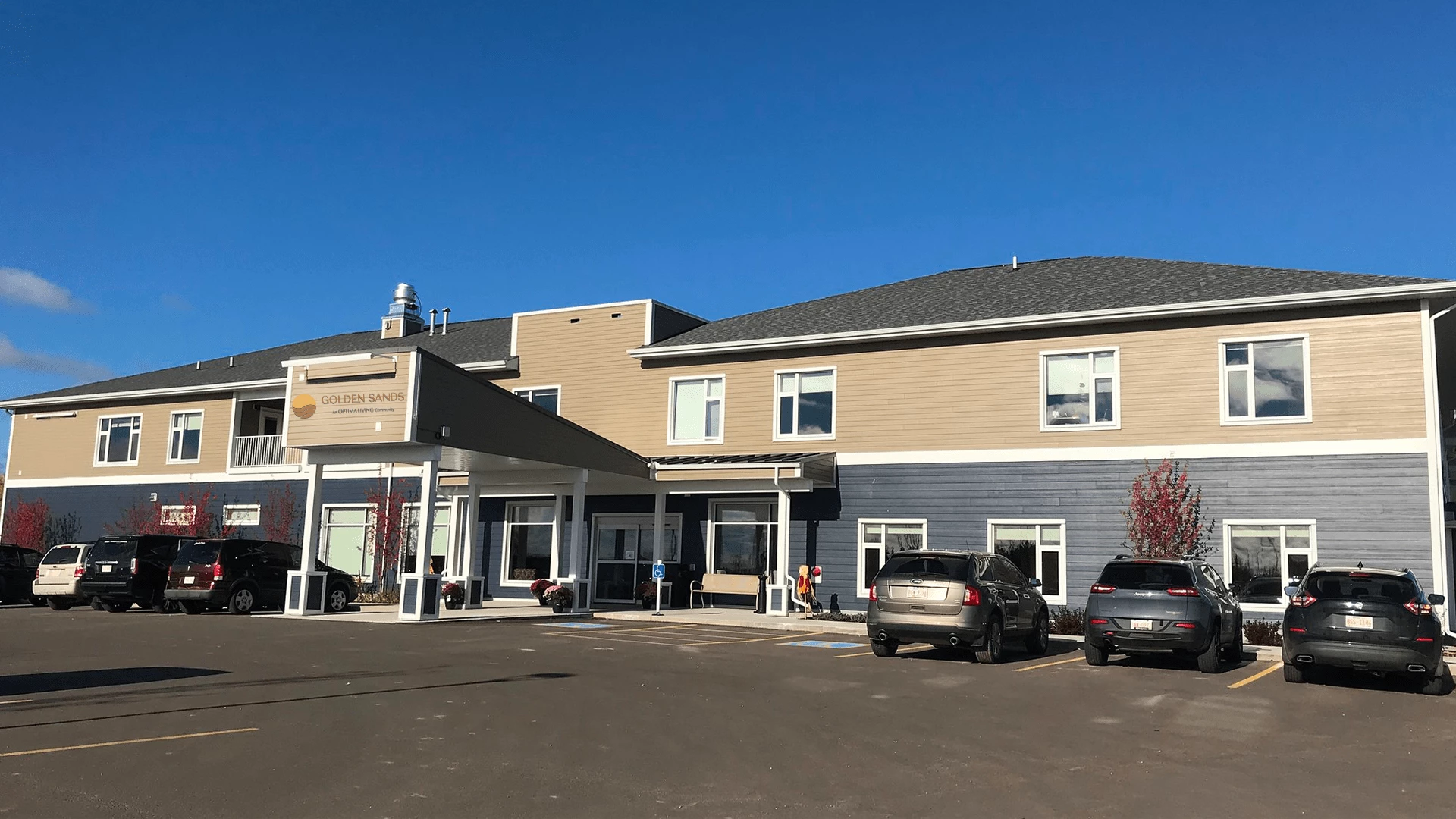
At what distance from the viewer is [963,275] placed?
96.8 feet

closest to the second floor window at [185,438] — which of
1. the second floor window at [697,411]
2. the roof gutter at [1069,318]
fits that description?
the roof gutter at [1069,318]

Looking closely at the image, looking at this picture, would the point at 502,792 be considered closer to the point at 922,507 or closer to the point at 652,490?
the point at 922,507

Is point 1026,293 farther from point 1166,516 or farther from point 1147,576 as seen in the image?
point 1147,576

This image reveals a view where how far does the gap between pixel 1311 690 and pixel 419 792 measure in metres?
10.7

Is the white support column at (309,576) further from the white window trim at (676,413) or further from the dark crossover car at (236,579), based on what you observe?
the white window trim at (676,413)

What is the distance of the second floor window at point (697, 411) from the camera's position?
27.7 metres

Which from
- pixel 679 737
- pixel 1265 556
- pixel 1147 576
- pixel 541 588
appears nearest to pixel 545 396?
pixel 541 588

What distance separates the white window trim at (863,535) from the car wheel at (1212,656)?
9733 mm

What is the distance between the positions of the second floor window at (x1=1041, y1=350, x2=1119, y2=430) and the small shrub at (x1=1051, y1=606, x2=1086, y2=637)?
3.97m

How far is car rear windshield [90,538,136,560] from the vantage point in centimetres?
2428

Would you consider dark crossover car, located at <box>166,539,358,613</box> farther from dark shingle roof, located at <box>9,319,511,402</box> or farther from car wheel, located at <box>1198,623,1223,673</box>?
car wheel, located at <box>1198,623,1223,673</box>

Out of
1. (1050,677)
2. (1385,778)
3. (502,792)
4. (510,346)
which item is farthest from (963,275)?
(502,792)

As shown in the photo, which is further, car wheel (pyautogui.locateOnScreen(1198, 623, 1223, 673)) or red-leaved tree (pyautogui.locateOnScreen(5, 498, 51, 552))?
red-leaved tree (pyautogui.locateOnScreen(5, 498, 51, 552))

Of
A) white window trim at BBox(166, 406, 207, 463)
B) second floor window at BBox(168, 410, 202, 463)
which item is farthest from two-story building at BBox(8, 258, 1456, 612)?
second floor window at BBox(168, 410, 202, 463)
